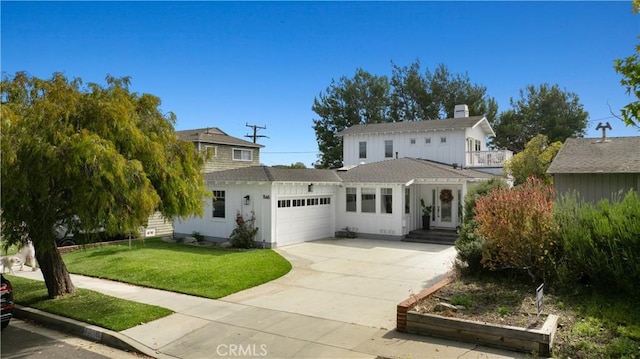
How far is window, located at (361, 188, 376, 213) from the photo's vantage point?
66.2 ft

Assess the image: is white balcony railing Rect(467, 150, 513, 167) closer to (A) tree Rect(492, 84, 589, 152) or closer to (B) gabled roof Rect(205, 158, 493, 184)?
(B) gabled roof Rect(205, 158, 493, 184)

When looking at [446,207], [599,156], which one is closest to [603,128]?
[599,156]

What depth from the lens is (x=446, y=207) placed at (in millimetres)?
21078

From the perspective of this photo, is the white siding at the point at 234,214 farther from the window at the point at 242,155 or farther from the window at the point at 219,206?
the window at the point at 242,155

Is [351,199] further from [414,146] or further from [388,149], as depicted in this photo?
[388,149]

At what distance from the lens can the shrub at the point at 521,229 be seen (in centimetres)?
795

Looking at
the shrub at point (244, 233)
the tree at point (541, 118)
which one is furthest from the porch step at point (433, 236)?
the tree at point (541, 118)

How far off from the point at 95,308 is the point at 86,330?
3.98 feet

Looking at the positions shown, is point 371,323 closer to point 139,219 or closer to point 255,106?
point 139,219

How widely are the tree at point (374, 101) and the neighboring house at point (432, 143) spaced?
Result: 15.0 meters

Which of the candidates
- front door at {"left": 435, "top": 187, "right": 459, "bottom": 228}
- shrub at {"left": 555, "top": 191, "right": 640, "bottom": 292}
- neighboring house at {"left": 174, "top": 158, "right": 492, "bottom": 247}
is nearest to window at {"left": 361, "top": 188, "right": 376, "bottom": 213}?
neighboring house at {"left": 174, "top": 158, "right": 492, "bottom": 247}

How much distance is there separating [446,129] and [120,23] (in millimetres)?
19812

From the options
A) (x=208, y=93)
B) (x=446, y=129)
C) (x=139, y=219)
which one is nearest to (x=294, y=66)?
(x=208, y=93)

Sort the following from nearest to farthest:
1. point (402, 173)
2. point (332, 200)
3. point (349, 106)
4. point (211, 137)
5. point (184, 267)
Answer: point (184, 267), point (402, 173), point (332, 200), point (211, 137), point (349, 106)
